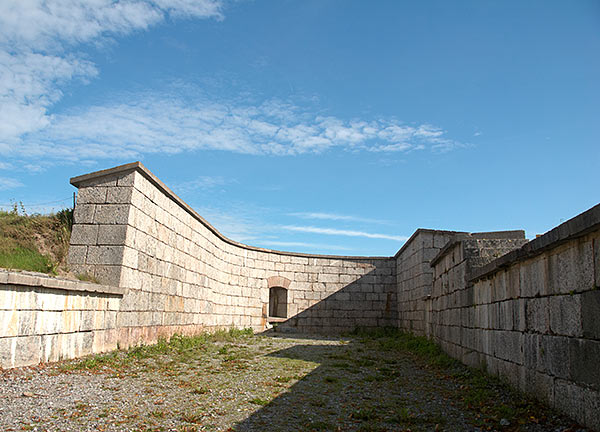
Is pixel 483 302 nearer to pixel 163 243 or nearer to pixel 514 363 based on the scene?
pixel 514 363

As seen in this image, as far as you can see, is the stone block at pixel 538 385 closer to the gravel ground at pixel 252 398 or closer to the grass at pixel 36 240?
the gravel ground at pixel 252 398

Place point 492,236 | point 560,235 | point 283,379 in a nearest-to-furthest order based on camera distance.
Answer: point 560,235 → point 283,379 → point 492,236

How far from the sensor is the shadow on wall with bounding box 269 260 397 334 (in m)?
17.4

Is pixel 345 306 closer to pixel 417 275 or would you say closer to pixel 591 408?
pixel 417 275

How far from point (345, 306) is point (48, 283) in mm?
12571

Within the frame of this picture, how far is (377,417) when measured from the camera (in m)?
4.73

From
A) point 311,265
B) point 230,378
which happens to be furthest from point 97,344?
point 311,265

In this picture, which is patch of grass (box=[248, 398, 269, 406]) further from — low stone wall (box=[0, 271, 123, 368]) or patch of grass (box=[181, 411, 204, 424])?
low stone wall (box=[0, 271, 123, 368])

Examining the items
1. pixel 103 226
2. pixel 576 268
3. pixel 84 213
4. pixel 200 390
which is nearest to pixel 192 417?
pixel 200 390

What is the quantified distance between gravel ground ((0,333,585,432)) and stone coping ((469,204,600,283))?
1462 millimetres

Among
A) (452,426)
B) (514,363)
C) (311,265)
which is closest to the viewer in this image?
(452,426)

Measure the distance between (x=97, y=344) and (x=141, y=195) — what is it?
2.69 metres

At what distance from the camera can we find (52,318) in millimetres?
6480

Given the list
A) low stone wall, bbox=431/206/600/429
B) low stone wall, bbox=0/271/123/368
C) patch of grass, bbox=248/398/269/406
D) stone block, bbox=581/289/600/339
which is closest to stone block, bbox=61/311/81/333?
low stone wall, bbox=0/271/123/368
